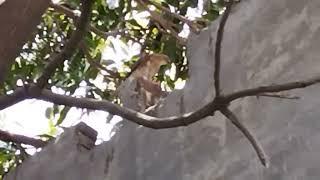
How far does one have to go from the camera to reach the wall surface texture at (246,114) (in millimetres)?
2578

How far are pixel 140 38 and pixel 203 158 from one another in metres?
2.30

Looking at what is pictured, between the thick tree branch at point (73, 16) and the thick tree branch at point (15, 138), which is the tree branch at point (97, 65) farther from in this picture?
the thick tree branch at point (15, 138)

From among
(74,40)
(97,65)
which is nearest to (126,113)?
(74,40)

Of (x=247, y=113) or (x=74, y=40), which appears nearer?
(x=74, y=40)

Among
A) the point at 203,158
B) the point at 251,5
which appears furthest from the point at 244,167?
the point at 251,5

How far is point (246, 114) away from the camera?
2.86 m

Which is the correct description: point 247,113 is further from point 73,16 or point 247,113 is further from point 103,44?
point 103,44

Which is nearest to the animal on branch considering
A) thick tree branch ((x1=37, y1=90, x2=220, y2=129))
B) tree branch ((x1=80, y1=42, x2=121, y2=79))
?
tree branch ((x1=80, y1=42, x2=121, y2=79))

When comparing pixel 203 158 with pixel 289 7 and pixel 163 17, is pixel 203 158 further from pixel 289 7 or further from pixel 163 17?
pixel 163 17

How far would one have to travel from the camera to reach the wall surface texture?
258 centimetres

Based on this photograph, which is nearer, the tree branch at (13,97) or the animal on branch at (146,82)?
the tree branch at (13,97)

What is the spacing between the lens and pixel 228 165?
9.27 ft

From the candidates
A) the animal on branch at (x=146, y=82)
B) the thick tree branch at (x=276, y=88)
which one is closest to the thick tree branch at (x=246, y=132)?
the thick tree branch at (x=276, y=88)

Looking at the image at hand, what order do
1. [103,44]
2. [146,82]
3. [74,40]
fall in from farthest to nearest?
[103,44], [146,82], [74,40]
